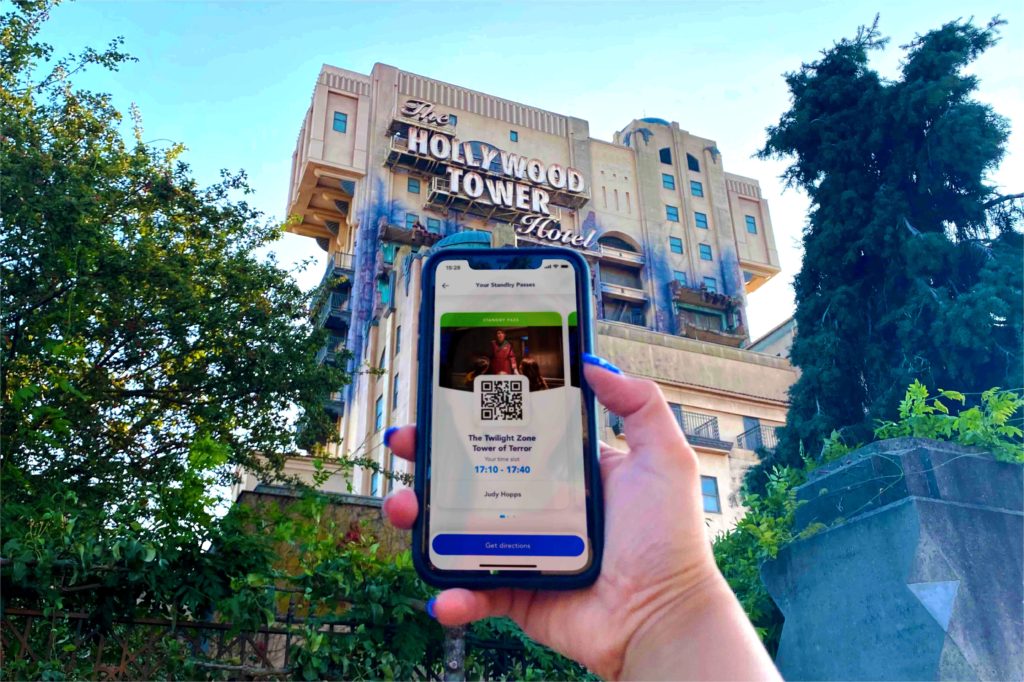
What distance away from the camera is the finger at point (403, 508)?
2.29 m

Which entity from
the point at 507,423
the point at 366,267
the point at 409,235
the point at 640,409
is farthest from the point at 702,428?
the point at 640,409

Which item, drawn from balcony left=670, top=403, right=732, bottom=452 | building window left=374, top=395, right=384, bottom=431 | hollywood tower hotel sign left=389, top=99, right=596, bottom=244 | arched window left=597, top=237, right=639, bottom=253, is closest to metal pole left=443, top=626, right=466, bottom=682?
balcony left=670, top=403, right=732, bottom=452

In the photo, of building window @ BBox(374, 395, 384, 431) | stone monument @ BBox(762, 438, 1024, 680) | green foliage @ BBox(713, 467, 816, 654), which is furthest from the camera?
building window @ BBox(374, 395, 384, 431)

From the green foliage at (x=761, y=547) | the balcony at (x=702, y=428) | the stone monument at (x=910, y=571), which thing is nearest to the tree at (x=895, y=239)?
the green foliage at (x=761, y=547)

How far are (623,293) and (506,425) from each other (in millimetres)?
46361

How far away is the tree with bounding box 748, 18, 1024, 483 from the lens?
878 centimetres

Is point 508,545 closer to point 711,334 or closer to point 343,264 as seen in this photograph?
point 343,264

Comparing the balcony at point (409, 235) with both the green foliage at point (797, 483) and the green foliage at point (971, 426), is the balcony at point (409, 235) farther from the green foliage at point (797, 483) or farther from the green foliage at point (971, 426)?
the green foliage at point (971, 426)

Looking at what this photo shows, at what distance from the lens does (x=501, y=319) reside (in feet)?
8.74

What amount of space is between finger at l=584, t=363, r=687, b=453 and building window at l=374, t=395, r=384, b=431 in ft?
107

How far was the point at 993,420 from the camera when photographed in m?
6.21

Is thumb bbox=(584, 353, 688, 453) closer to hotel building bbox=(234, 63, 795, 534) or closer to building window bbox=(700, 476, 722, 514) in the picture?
building window bbox=(700, 476, 722, 514)

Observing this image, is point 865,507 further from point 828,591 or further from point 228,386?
point 228,386

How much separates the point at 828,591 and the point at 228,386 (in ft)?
36.1
